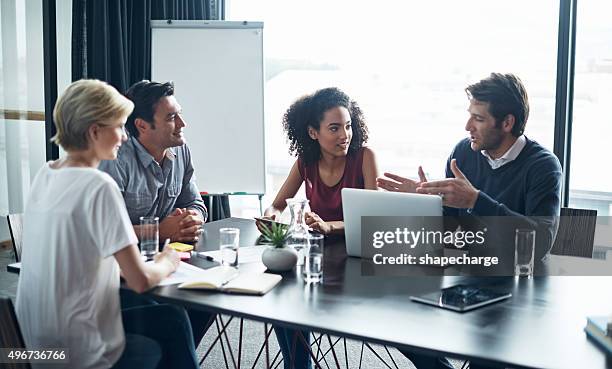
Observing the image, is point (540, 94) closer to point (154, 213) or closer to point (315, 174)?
point (315, 174)

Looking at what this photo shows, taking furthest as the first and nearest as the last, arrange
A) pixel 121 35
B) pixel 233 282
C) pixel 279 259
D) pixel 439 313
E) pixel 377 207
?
pixel 121 35 → pixel 377 207 → pixel 279 259 → pixel 233 282 → pixel 439 313

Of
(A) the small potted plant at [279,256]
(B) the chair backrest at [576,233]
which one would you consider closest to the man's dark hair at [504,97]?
(B) the chair backrest at [576,233]

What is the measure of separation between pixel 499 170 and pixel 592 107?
1.71 m

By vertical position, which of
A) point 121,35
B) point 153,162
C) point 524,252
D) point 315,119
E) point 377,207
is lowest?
point 524,252

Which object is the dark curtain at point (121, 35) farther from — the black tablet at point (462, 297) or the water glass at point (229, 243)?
the black tablet at point (462, 297)

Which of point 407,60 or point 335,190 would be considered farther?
point 407,60

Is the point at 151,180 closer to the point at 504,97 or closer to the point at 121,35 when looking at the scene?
the point at 504,97

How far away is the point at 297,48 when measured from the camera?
15.0 feet

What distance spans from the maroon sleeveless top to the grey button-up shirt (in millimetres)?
523

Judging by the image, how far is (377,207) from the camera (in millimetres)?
2131

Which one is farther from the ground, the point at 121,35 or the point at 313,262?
the point at 121,35

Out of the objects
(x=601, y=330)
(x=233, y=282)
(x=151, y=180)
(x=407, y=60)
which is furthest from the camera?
(x=407, y=60)

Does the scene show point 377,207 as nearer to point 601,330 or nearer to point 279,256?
point 279,256

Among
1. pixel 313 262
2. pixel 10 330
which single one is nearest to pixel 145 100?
pixel 313 262
